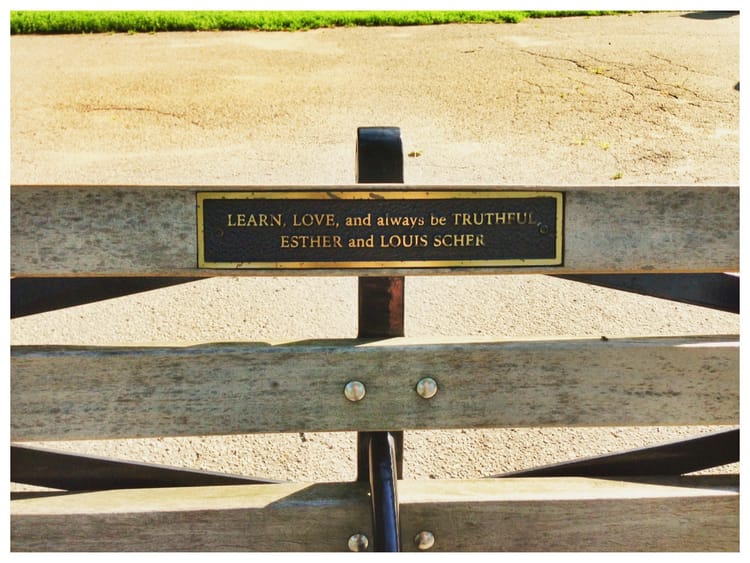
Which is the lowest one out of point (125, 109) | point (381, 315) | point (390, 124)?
point (381, 315)

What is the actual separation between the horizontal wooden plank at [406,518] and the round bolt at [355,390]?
0.24 metres

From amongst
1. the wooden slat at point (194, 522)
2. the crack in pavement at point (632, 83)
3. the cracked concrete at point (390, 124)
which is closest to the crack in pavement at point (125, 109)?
the cracked concrete at point (390, 124)

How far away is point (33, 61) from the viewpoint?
1141 centimetres

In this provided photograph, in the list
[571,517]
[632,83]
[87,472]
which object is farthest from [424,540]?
[632,83]

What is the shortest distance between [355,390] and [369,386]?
3 centimetres

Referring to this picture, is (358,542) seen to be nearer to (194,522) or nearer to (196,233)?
(194,522)

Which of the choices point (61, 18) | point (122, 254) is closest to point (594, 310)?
point (122, 254)

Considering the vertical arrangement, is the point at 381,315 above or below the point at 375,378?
above

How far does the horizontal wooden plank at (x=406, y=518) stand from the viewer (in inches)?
61.2

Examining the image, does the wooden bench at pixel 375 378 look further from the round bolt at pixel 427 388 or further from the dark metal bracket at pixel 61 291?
the dark metal bracket at pixel 61 291

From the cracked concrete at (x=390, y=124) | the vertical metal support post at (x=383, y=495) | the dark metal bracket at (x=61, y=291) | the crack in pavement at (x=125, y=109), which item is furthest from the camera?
the crack in pavement at (x=125, y=109)

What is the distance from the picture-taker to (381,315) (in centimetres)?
164

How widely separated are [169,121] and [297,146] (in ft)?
6.30

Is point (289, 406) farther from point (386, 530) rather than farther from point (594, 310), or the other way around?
point (594, 310)
